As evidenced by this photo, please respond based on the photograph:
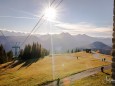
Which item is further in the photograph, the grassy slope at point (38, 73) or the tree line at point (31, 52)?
the tree line at point (31, 52)

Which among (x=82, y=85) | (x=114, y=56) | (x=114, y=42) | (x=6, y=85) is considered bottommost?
(x=6, y=85)

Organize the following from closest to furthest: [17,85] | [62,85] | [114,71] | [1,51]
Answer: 1. [114,71]
2. [62,85]
3. [17,85]
4. [1,51]

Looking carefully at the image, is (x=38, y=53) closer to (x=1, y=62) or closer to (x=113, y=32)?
(x=1, y=62)

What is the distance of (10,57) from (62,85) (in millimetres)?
98521

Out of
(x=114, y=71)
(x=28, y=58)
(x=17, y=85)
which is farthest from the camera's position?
(x=28, y=58)

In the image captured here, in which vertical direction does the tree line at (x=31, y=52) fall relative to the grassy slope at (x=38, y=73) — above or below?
above

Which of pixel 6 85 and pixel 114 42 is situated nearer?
pixel 114 42

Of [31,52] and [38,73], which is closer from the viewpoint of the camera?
[38,73]

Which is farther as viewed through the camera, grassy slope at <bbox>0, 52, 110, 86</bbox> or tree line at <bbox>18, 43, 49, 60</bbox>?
tree line at <bbox>18, 43, 49, 60</bbox>

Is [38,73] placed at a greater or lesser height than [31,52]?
lesser

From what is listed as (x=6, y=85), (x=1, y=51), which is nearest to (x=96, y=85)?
(x=6, y=85)

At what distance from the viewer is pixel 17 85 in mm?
45062

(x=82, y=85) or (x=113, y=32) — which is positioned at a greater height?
(x=113, y=32)

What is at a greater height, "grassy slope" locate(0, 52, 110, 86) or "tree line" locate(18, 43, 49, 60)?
"tree line" locate(18, 43, 49, 60)
